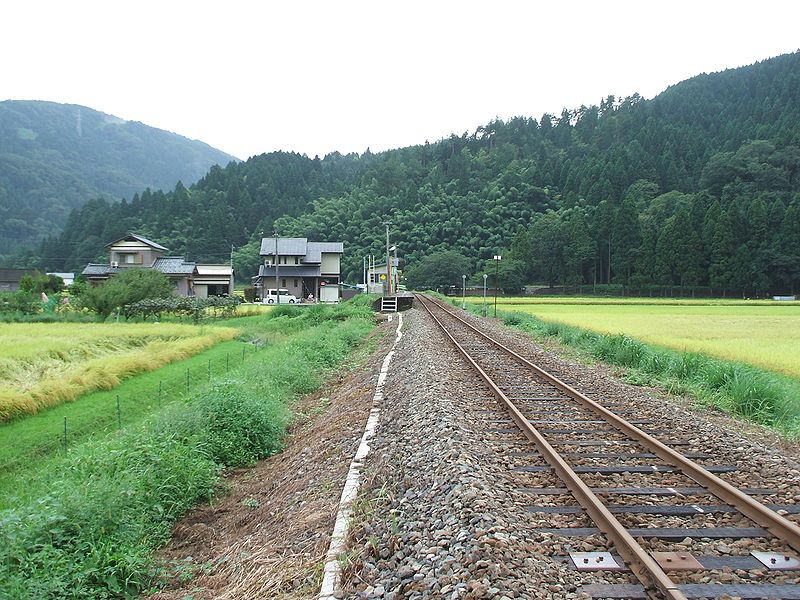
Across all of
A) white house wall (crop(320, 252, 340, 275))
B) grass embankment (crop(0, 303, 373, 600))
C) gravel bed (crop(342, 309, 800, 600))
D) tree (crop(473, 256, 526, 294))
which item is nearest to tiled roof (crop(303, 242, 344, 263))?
white house wall (crop(320, 252, 340, 275))

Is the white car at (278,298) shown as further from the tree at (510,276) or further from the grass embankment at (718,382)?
the grass embankment at (718,382)

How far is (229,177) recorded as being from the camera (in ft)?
341

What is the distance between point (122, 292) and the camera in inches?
1254

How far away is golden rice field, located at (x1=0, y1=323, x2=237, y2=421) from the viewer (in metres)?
12.8

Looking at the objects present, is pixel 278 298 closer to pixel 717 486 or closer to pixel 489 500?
pixel 489 500

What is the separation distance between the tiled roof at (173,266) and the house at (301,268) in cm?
767

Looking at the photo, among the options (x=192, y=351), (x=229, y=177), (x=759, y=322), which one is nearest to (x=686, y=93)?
(x=229, y=177)

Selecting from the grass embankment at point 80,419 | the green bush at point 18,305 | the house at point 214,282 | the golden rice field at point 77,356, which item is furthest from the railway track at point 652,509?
the house at point 214,282

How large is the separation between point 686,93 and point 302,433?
440ft

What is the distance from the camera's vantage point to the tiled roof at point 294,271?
190 feet

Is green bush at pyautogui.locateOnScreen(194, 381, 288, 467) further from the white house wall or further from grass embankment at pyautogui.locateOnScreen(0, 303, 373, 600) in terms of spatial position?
the white house wall

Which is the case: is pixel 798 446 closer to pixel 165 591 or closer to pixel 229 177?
pixel 165 591

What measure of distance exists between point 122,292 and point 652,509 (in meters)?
32.4

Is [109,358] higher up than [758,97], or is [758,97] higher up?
[758,97]
